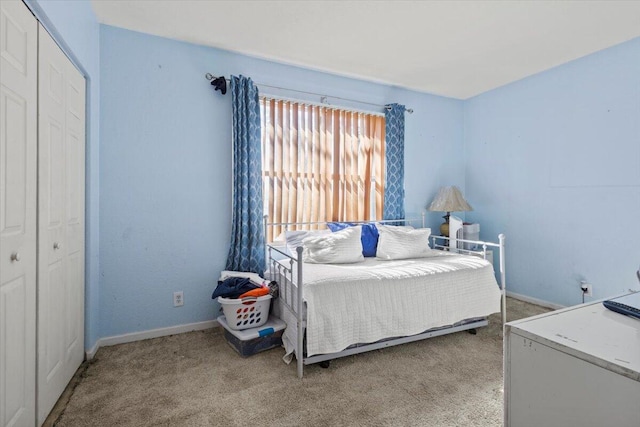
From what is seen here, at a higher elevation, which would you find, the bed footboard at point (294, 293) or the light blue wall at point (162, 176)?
the light blue wall at point (162, 176)

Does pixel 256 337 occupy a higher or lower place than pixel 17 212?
lower

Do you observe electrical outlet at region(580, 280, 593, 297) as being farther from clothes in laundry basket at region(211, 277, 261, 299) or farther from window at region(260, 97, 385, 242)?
clothes in laundry basket at region(211, 277, 261, 299)

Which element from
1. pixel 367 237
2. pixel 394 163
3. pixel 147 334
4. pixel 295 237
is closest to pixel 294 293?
pixel 295 237

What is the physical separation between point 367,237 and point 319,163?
34.4 inches

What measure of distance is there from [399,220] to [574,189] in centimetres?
164

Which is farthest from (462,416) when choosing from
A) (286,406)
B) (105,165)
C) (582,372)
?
(105,165)

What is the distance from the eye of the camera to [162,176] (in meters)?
2.52

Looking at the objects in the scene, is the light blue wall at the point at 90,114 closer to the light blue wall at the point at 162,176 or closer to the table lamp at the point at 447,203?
the light blue wall at the point at 162,176

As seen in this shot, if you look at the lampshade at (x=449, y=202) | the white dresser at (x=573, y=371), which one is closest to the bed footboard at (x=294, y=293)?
the white dresser at (x=573, y=371)

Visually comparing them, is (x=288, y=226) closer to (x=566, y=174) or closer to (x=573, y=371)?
(x=573, y=371)

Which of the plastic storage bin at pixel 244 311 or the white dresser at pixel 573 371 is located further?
the plastic storage bin at pixel 244 311

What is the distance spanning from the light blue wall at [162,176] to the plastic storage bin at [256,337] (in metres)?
0.55

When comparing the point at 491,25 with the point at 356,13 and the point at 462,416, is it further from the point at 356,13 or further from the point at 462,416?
the point at 462,416

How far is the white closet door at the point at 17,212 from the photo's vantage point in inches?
45.0
